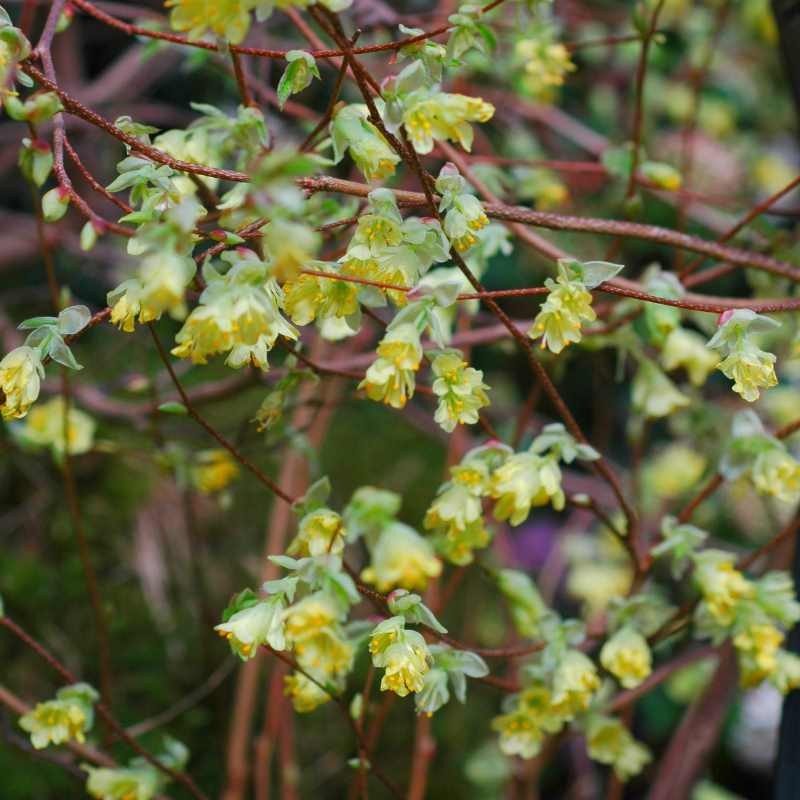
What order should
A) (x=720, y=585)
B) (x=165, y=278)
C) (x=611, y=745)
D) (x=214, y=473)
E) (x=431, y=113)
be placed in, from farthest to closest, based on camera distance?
1. (x=214, y=473)
2. (x=611, y=745)
3. (x=720, y=585)
4. (x=431, y=113)
5. (x=165, y=278)

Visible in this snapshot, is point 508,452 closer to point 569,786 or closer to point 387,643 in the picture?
point 387,643

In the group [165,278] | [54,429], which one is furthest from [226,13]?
[54,429]

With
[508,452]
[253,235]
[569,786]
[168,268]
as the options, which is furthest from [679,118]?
[168,268]

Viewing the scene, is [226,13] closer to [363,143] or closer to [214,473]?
[363,143]

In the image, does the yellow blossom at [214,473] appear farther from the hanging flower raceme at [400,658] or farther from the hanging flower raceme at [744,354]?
the hanging flower raceme at [744,354]

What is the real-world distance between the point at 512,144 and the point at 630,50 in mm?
210

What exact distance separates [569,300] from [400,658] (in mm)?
243

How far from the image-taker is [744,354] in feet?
2.03

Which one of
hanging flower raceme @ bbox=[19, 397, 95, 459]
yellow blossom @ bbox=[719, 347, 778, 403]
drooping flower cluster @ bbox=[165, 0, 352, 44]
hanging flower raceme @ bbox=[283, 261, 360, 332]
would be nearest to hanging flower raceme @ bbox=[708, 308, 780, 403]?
yellow blossom @ bbox=[719, 347, 778, 403]

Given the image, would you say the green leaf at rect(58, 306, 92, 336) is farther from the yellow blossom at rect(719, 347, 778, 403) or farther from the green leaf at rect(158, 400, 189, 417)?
the yellow blossom at rect(719, 347, 778, 403)

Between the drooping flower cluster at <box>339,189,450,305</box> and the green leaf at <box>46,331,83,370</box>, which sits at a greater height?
the drooping flower cluster at <box>339,189,450,305</box>

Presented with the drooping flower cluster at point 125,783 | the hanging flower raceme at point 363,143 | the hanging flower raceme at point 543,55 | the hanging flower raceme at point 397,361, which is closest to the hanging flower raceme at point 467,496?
the hanging flower raceme at point 397,361

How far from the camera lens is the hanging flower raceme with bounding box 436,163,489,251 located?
58 cm

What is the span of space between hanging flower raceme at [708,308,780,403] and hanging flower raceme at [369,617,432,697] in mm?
251
